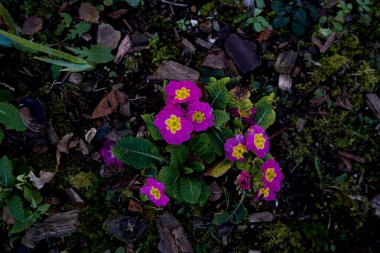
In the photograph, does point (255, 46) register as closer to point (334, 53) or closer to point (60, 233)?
point (334, 53)

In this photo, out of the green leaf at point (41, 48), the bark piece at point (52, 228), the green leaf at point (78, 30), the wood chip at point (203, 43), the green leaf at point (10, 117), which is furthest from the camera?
the wood chip at point (203, 43)

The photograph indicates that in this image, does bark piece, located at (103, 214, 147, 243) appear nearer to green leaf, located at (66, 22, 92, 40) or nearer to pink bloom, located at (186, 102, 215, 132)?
pink bloom, located at (186, 102, 215, 132)

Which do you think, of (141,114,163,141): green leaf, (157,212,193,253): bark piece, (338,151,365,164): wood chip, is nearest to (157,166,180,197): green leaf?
(141,114,163,141): green leaf

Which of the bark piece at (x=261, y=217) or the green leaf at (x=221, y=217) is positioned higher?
the green leaf at (x=221, y=217)

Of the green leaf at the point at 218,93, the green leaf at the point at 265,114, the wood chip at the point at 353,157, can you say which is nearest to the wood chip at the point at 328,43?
the green leaf at the point at 265,114

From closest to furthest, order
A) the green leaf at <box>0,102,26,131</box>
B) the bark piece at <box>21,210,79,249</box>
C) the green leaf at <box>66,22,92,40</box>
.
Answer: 1. the green leaf at <box>0,102,26,131</box>
2. the bark piece at <box>21,210,79,249</box>
3. the green leaf at <box>66,22,92,40</box>

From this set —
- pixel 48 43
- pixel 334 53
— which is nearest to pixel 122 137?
pixel 48 43

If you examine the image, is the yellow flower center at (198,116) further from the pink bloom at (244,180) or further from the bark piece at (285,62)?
the bark piece at (285,62)
